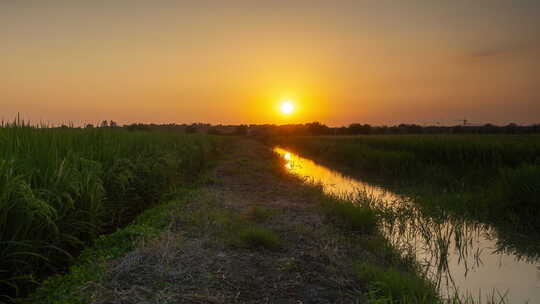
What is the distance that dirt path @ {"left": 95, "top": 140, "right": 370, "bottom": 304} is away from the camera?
3.16 metres

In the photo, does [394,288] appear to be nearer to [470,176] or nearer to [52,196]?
[52,196]

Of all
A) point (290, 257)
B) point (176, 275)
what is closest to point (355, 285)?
point (290, 257)

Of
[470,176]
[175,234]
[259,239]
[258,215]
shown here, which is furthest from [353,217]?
[470,176]

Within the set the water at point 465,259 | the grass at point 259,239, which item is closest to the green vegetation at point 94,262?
the grass at point 259,239

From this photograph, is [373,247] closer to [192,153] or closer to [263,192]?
[263,192]

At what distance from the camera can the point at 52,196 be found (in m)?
3.44

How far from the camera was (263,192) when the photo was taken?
879 centimetres

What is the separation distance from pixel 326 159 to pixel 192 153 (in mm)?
12477

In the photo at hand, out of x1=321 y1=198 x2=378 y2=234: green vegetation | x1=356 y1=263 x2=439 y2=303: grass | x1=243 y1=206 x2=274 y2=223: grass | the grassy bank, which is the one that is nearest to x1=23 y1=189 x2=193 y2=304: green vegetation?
the grassy bank

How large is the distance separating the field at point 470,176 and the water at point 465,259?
76cm

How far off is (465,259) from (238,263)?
11.8 feet

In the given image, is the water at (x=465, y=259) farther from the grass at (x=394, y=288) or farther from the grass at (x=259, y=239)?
the grass at (x=259, y=239)

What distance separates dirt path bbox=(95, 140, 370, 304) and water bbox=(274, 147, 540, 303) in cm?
126

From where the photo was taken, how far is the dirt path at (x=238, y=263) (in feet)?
10.4
